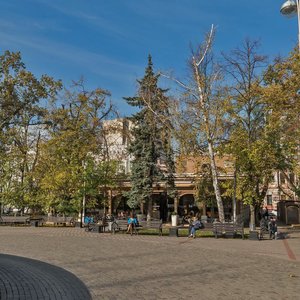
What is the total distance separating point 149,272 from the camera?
35.5 ft

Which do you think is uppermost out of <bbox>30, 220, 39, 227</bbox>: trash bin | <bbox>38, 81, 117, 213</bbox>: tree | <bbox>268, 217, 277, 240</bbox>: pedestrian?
<bbox>38, 81, 117, 213</bbox>: tree

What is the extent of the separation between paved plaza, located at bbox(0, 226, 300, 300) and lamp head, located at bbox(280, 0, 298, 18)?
399 inches

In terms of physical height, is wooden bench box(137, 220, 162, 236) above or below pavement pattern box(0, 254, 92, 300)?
above

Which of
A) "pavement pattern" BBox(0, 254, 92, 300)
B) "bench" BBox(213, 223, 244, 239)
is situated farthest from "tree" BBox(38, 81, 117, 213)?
"pavement pattern" BBox(0, 254, 92, 300)

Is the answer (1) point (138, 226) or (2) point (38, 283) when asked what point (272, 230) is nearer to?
(1) point (138, 226)

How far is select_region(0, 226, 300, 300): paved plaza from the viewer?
27.7 feet

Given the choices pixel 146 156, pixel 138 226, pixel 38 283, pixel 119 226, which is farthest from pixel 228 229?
pixel 146 156

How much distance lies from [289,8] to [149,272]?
43.3 feet

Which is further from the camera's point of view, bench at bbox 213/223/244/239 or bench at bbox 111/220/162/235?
bench at bbox 111/220/162/235

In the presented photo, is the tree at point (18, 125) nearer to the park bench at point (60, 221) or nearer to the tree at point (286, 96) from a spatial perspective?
the park bench at point (60, 221)

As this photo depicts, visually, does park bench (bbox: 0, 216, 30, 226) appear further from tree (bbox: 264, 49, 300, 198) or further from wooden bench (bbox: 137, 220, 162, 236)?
tree (bbox: 264, 49, 300, 198)

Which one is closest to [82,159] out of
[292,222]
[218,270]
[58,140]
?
[58,140]

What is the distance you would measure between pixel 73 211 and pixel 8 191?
7190 millimetres

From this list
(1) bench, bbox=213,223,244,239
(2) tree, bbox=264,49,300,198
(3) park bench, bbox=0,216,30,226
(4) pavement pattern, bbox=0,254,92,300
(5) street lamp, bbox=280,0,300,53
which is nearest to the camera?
(4) pavement pattern, bbox=0,254,92,300
